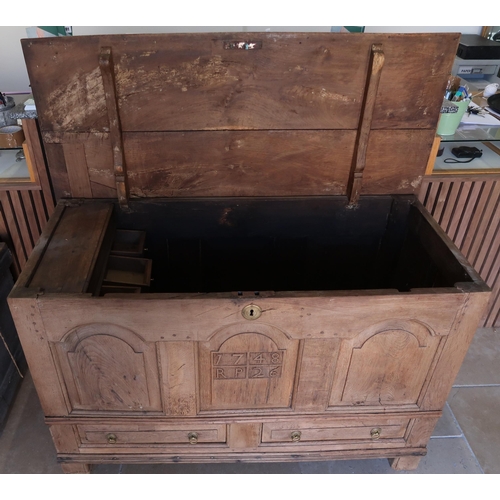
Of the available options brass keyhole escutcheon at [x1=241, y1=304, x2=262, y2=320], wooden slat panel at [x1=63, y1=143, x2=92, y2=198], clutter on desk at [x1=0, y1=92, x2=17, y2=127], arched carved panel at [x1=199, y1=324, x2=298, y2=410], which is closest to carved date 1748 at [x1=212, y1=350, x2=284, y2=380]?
arched carved panel at [x1=199, y1=324, x2=298, y2=410]

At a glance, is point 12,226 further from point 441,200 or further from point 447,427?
point 447,427

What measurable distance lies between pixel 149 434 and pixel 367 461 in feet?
3.13

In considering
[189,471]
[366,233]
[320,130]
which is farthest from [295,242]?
[189,471]

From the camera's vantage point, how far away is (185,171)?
2.03 meters

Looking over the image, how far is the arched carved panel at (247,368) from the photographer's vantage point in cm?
164

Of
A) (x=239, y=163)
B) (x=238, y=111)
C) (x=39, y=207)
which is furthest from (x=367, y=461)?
(x=39, y=207)

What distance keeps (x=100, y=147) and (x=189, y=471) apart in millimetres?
1380

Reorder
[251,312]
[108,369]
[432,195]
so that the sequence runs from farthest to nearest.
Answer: [432,195]
[108,369]
[251,312]

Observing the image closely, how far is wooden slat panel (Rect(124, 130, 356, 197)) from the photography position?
1959 millimetres

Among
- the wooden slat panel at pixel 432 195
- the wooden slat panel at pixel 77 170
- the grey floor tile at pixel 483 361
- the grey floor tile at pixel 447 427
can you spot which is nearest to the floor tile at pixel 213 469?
the grey floor tile at pixel 447 427

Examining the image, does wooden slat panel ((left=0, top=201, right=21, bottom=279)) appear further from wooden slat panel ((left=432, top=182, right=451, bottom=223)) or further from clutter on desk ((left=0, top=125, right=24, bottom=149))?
wooden slat panel ((left=432, top=182, right=451, bottom=223))

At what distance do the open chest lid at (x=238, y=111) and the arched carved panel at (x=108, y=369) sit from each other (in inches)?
25.1

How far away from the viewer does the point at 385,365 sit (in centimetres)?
175

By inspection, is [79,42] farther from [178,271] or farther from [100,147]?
[178,271]
